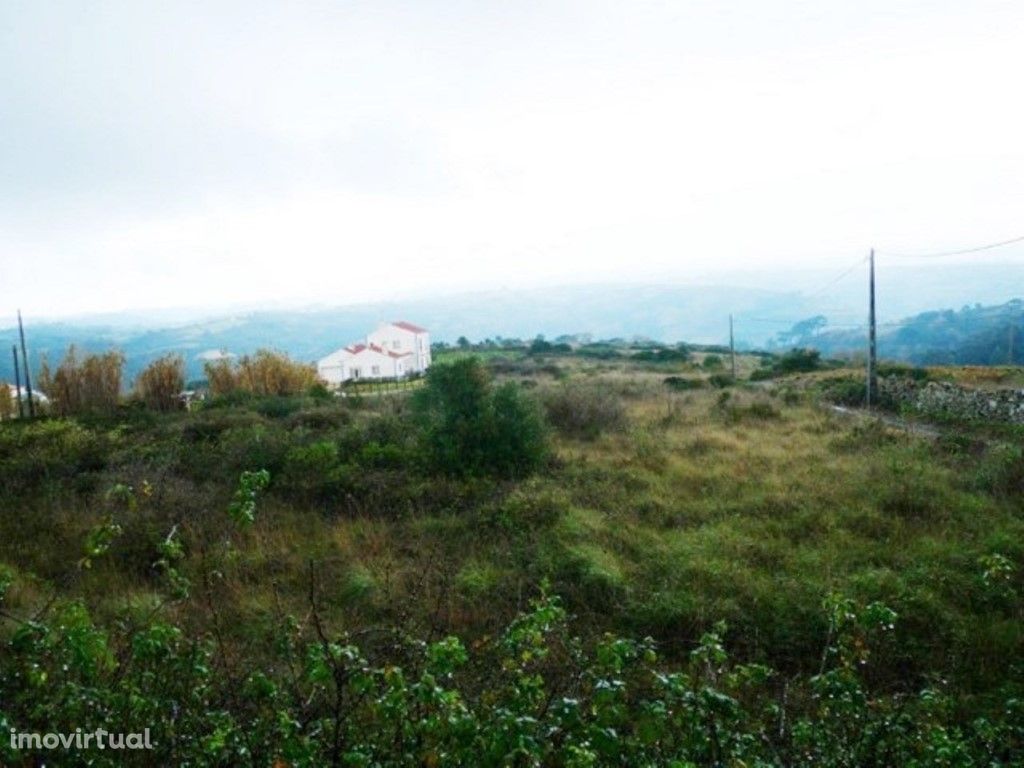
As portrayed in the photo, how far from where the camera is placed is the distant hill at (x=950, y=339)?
2219 inches

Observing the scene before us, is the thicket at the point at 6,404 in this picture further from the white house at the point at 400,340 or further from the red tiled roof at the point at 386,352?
the white house at the point at 400,340

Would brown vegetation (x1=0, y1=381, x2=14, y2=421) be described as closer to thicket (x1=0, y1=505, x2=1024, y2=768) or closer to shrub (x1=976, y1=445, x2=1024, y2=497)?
thicket (x1=0, y1=505, x2=1024, y2=768)

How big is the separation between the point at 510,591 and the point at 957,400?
17552 mm

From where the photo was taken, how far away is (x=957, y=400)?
18.2 m

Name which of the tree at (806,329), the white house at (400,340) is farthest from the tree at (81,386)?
the tree at (806,329)

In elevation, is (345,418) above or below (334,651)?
below

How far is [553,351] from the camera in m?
56.0

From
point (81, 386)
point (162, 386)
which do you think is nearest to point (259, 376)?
point (162, 386)

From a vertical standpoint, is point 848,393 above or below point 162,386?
below

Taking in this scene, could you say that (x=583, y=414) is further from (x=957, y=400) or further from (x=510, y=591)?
(x=957, y=400)

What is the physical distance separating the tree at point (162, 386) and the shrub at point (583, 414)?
1527 centimetres

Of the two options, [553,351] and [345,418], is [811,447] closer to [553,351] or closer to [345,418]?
[345,418]

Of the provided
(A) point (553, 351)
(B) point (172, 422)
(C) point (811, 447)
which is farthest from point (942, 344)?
(B) point (172, 422)

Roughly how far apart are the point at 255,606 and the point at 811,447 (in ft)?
38.2
